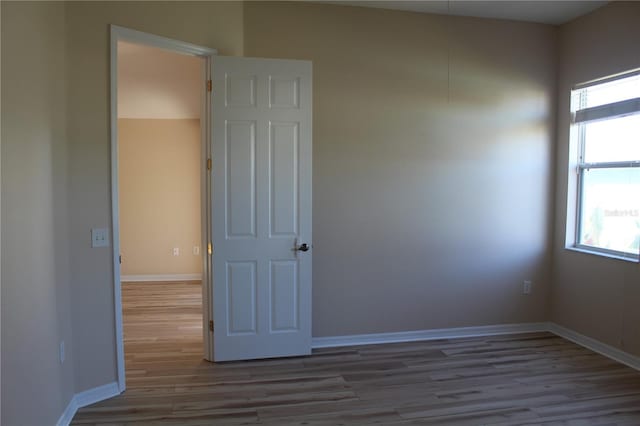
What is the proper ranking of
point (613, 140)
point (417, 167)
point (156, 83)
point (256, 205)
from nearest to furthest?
1. point (256, 205)
2. point (613, 140)
3. point (417, 167)
4. point (156, 83)

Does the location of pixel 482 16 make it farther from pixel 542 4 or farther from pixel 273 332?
pixel 273 332

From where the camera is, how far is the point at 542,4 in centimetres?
370

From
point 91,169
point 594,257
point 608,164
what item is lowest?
point 594,257

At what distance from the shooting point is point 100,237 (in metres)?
2.88

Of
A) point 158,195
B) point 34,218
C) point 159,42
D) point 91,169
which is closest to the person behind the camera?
point 34,218

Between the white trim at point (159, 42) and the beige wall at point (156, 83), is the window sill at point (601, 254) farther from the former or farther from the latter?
the beige wall at point (156, 83)

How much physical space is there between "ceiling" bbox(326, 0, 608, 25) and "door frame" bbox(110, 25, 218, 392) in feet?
4.34

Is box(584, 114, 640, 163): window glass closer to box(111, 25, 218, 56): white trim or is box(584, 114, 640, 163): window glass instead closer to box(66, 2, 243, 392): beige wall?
box(111, 25, 218, 56): white trim

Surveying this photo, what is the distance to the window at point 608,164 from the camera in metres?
3.52

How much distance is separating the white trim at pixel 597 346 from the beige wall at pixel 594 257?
0.14ft

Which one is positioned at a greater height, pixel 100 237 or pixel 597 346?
pixel 100 237

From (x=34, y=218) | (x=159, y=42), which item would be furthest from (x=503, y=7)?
(x=34, y=218)

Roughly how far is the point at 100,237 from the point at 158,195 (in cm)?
376

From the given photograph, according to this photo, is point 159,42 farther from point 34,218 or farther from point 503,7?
point 503,7
